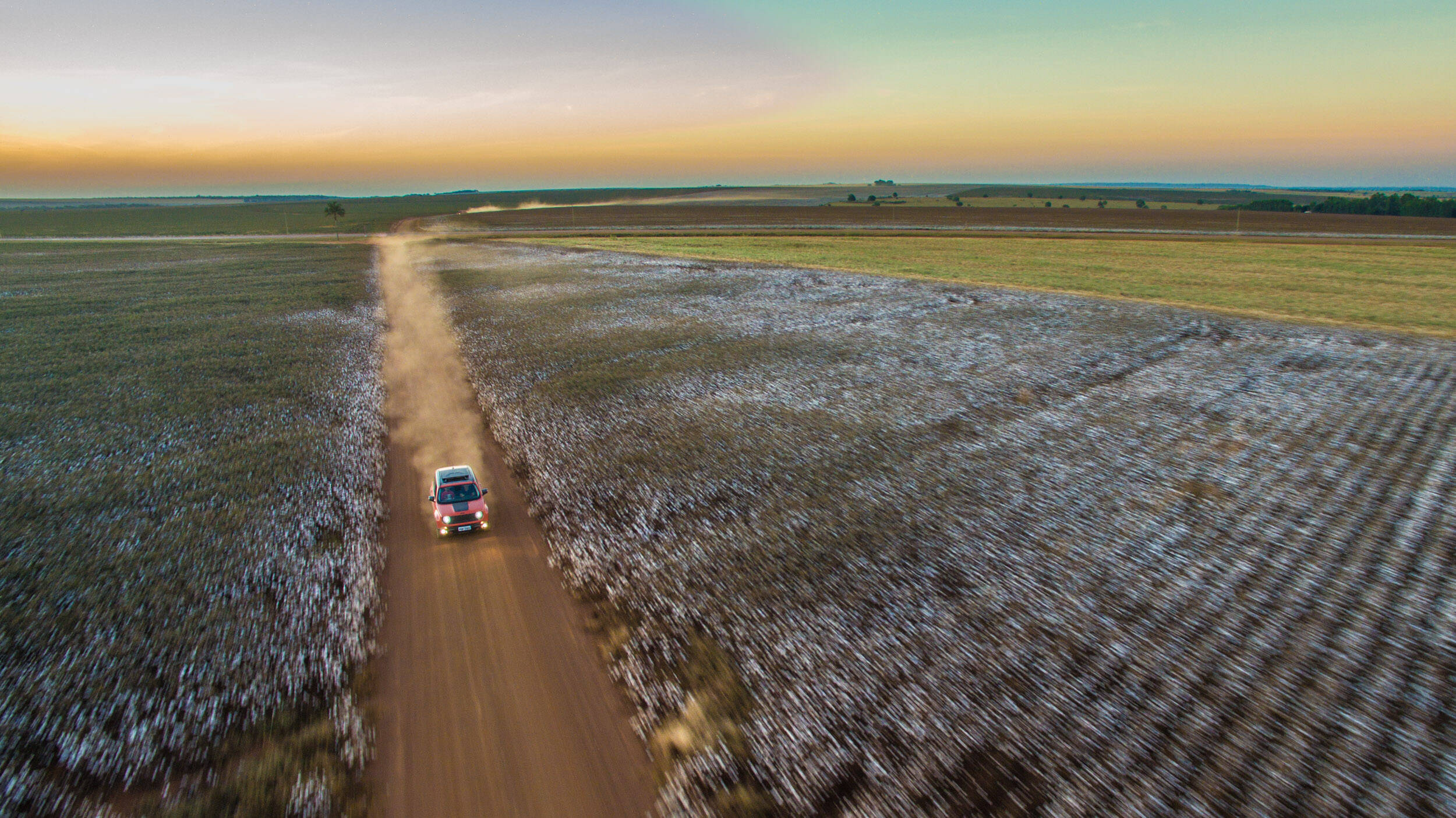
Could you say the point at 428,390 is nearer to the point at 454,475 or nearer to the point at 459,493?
the point at 454,475

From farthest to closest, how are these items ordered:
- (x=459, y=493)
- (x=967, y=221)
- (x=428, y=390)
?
(x=967, y=221) → (x=428, y=390) → (x=459, y=493)

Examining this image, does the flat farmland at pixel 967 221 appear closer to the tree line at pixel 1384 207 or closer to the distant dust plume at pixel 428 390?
the tree line at pixel 1384 207

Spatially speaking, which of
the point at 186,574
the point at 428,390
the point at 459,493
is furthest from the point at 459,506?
the point at 428,390

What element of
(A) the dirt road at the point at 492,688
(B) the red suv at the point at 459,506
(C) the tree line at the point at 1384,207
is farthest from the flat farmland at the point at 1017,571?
(C) the tree line at the point at 1384,207

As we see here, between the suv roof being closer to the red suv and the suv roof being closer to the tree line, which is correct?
the red suv

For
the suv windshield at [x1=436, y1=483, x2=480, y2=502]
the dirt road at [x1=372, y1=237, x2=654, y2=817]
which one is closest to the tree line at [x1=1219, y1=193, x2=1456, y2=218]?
the suv windshield at [x1=436, y1=483, x2=480, y2=502]

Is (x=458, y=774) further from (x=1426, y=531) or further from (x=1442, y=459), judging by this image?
(x=1442, y=459)
